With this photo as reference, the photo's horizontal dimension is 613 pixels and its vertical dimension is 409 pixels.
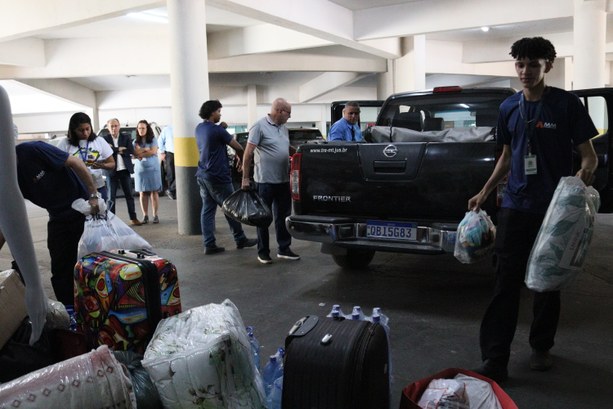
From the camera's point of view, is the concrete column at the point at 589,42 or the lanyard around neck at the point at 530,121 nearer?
the lanyard around neck at the point at 530,121

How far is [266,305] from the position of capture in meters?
4.58

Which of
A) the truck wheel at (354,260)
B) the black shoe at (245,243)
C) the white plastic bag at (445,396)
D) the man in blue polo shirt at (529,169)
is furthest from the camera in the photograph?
the black shoe at (245,243)

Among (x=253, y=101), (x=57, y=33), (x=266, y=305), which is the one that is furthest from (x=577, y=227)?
(x=253, y=101)

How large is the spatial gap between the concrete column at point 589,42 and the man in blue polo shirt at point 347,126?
22.2ft

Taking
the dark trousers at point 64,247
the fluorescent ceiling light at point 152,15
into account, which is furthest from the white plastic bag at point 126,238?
the fluorescent ceiling light at point 152,15

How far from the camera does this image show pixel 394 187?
14.4ft

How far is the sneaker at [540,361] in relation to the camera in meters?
3.24

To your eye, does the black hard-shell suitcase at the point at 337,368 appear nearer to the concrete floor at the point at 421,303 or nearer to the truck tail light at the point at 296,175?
the concrete floor at the point at 421,303

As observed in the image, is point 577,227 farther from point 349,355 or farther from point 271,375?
point 271,375

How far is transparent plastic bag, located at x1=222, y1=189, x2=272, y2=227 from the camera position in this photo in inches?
217

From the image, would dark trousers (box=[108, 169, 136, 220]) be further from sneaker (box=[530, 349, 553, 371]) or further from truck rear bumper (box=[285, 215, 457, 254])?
sneaker (box=[530, 349, 553, 371])

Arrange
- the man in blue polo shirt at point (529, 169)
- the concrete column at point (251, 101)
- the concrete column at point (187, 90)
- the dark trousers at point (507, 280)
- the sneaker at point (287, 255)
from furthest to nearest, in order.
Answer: the concrete column at point (251, 101) → the concrete column at point (187, 90) → the sneaker at point (287, 255) → the dark trousers at point (507, 280) → the man in blue polo shirt at point (529, 169)

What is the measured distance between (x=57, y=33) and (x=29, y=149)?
1321cm

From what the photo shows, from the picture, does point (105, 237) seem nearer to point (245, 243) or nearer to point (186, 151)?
point (245, 243)
